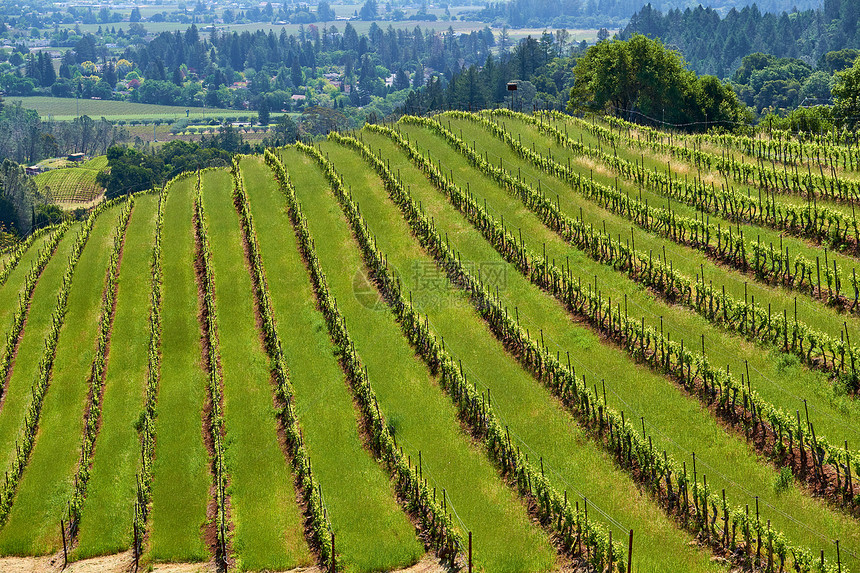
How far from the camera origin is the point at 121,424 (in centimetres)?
5050

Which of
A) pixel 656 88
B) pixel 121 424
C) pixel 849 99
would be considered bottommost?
pixel 121 424

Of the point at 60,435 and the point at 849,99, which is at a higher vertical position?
the point at 849,99

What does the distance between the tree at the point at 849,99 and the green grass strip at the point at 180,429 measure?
6584cm

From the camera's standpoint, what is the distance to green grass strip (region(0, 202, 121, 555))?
44.1 metres

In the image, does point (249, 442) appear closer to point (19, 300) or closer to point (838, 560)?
point (19, 300)

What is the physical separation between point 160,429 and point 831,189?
46105mm

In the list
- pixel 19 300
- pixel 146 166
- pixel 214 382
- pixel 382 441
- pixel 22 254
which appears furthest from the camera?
pixel 146 166

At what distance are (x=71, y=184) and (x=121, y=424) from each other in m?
153

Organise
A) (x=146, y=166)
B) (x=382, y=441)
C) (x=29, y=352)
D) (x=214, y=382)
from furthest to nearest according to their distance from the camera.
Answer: (x=146, y=166) < (x=29, y=352) < (x=214, y=382) < (x=382, y=441)

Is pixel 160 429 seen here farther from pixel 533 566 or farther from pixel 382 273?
pixel 533 566

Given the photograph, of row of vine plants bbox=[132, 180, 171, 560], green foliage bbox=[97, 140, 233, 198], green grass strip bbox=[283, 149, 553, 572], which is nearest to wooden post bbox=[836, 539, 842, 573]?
green grass strip bbox=[283, 149, 553, 572]

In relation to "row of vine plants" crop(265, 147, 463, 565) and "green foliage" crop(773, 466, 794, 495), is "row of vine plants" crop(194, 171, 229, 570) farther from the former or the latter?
"green foliage" crop(773, 466, 794, 495)

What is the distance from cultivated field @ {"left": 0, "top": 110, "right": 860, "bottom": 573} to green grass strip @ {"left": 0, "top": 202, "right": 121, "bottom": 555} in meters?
0.21

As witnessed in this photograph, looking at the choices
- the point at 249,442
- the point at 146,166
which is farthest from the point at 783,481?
the point at 146,166
